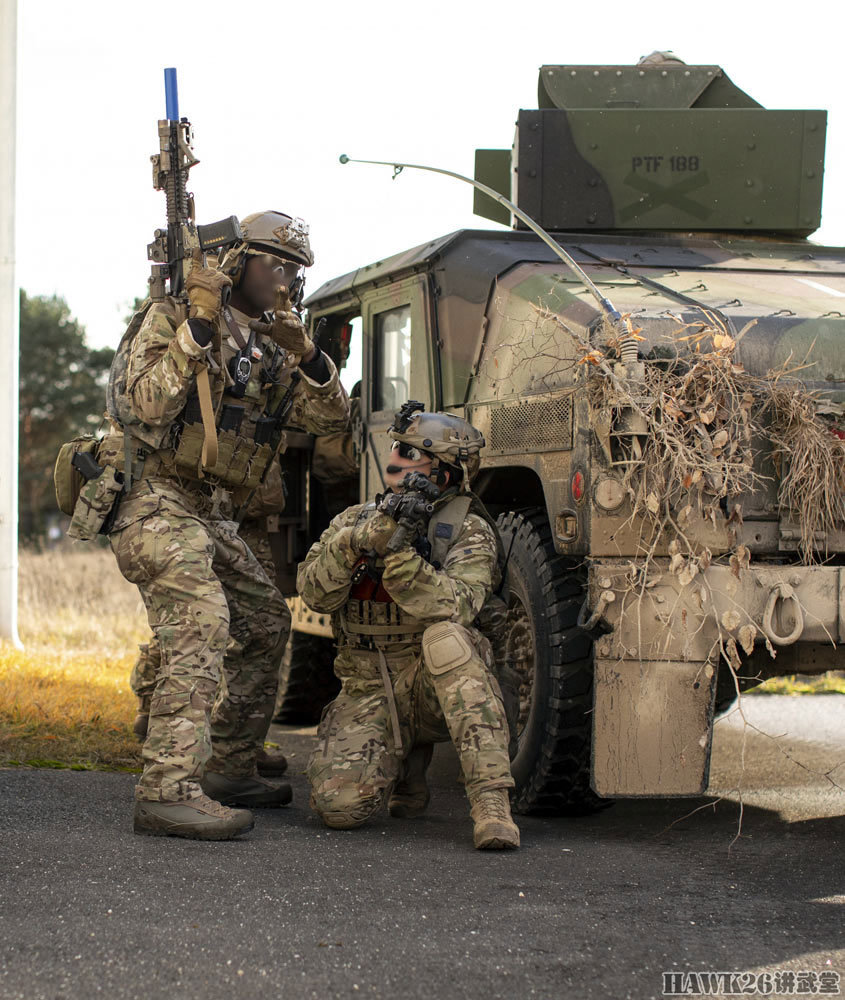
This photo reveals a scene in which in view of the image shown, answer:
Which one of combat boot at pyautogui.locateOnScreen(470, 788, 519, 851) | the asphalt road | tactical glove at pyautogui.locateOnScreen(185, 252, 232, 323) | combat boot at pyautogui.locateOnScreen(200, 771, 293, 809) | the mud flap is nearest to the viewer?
the asphalt road

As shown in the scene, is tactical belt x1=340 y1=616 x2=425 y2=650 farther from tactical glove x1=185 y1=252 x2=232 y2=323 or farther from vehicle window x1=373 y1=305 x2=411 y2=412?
vehicle window x1=373 y1=305 x2=411 y2=412

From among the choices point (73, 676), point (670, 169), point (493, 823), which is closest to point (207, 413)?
point (493, 823)

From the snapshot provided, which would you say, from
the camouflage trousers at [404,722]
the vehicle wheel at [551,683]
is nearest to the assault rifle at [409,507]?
the camouflage trousers at [404,722]

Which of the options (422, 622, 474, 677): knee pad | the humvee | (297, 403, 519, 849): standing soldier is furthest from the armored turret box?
(422, 622, 474, 677): knee pad

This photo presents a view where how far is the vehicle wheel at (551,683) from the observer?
15.8 feet

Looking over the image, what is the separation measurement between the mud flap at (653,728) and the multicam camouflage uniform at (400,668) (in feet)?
1.12

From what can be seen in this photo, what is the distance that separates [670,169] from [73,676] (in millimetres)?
4049

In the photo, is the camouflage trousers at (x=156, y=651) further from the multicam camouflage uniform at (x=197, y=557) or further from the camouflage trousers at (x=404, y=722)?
the camouflage trousers at (x=404, y=722)

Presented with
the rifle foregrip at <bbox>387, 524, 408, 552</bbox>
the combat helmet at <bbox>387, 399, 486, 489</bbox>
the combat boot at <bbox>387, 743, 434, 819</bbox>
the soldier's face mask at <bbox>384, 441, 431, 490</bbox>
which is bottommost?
the combat boot at <bbox>387, 743, 434, 819</bbox>

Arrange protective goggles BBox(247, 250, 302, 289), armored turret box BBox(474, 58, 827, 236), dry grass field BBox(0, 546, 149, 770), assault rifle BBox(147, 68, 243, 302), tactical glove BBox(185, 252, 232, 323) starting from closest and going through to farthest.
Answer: tactical glove BBox(185, 252, 232, 323) → assault rifle BBox(147, 68, 243, 302) → protective goggles BBox(247, 250, 302, 289) → dry grass field BBox(0, 546, 149, 770) → armored turret box BBox(474, 58, 827, 236)

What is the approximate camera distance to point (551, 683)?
4840 mm

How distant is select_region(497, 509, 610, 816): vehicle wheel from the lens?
4828 millimetres

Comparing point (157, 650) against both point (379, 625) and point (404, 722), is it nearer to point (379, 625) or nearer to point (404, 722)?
point (379, 625)

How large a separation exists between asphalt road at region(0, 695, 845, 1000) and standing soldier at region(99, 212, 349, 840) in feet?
0.92
